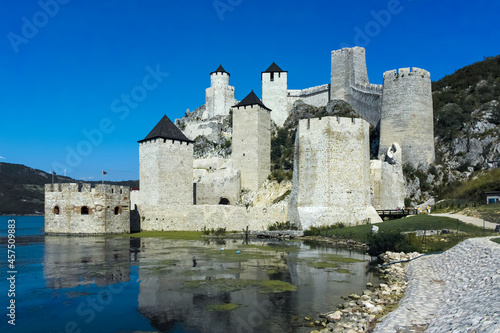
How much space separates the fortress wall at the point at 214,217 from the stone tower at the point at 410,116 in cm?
1118

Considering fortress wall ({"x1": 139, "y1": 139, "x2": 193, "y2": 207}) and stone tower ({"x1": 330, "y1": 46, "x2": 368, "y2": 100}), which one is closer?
fortress wall ({"x1": 139, "y1": 139, "x2": 193, "y2": 207})

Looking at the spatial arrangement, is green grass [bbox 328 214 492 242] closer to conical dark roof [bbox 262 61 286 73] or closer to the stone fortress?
the stone fortress

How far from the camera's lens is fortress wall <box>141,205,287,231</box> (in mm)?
24766

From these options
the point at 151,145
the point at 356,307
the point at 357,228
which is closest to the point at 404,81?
the point at 357,228

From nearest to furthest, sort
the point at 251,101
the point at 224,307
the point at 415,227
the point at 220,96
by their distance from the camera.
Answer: the point at 224,307
the point at 415,227
the point at 251,101
the point at 220,96

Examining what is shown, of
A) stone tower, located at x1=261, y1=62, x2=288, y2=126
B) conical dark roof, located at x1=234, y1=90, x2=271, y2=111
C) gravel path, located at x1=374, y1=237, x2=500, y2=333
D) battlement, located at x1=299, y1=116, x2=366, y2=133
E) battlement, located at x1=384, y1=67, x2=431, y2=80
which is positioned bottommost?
gravel path, located at x1=374, y1=237, x2=500, y2=333

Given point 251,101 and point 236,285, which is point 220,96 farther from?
point 236,285

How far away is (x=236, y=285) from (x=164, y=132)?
18.4m

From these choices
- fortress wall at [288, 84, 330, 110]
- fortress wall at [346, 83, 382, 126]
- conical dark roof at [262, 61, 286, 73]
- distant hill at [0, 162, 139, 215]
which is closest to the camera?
fortress wall at [346, 83, 382, 126]

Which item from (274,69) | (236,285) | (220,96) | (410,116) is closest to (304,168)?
(410,116)

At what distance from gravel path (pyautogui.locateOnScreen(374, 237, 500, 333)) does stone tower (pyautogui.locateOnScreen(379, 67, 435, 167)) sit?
19.2 meters

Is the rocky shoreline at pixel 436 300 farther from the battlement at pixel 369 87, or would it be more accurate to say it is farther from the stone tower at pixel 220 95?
the stone tower at pixel 220 95

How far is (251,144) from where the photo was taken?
33188 mm

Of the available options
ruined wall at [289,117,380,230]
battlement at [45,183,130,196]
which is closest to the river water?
ruined wall at [289,117,380,230]
